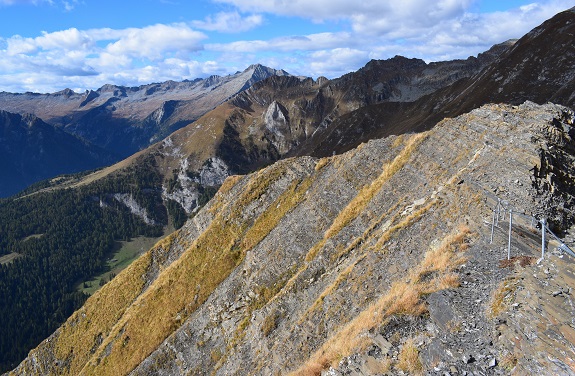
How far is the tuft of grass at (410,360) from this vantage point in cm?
1399

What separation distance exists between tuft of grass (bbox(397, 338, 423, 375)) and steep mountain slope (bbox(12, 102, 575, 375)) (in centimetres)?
8

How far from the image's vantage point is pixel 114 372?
46.5 meters

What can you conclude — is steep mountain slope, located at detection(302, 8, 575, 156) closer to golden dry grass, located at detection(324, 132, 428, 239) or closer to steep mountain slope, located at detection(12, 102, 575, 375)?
golden dry grass, located at detection(324, 132, 428, 239)

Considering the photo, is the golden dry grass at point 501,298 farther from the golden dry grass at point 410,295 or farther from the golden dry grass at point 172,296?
the golden dry grass at point 172,296

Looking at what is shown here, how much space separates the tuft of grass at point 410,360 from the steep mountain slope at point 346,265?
75 millimetres

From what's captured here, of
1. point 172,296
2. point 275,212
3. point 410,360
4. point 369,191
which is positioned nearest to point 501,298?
point 410,360

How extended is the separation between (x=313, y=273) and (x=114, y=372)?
32.8 metres

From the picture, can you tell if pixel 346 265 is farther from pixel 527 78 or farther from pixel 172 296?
pixel 527 78

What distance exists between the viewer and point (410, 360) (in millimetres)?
14422

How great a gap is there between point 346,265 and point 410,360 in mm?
15989

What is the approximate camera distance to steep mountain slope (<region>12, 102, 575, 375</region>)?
1730 centimetres

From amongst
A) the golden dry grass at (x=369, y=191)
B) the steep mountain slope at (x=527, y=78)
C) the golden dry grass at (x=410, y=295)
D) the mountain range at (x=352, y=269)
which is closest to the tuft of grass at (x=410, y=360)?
the mountain range at (x=352, y=269)

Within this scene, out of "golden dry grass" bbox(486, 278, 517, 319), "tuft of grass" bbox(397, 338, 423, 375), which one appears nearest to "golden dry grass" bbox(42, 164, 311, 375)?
"tuft of grass" bbox(397, 338, 423, 375)

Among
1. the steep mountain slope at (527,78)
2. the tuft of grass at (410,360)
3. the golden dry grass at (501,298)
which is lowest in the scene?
the tuft of grass at (410,360)
